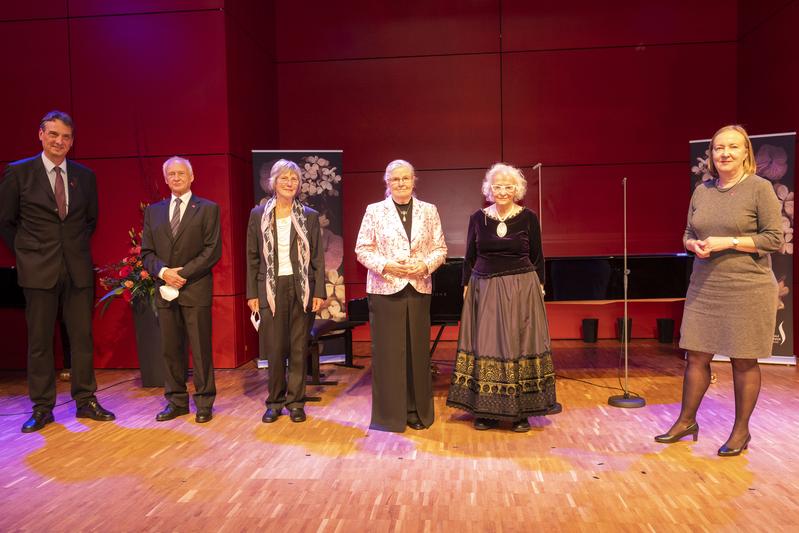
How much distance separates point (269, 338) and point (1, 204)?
1.87 metres

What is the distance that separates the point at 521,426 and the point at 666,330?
3835mm

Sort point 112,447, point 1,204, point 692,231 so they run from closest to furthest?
point 692,231, point 112,447, point 1,204

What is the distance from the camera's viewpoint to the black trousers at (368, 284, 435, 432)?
3.57 m

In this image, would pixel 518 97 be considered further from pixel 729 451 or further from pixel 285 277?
pixel 729 451

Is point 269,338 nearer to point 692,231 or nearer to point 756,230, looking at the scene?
point 692,231

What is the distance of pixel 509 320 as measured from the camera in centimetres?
346

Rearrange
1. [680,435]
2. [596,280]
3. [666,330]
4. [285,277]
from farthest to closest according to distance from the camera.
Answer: [666,330]
[596,280]
[285,277]
[680,435]

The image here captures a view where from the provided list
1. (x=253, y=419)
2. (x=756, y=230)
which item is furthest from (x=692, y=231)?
(x=253, y=419)

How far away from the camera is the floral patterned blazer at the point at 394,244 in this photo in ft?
11.6

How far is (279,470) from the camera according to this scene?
298cm

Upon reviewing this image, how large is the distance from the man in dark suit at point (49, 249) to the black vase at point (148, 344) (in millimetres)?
996

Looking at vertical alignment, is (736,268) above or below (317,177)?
below

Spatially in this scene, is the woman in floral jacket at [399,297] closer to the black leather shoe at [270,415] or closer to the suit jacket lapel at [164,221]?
the black leather shoe at [270,415]

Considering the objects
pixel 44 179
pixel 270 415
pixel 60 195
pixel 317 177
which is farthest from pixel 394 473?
pixel 317 177
